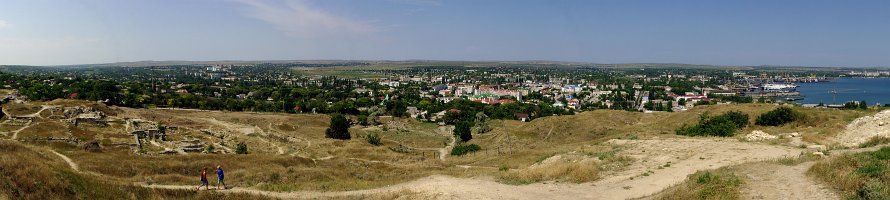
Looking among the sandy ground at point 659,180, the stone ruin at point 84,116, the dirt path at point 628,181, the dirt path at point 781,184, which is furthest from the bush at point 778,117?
the stone ruin at point 84,116

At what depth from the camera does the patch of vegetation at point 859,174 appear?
13133 millimetres

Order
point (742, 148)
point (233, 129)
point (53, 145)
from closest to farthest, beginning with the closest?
point (742, 148), point (53, 145), point (233, 129)

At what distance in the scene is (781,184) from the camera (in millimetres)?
16250

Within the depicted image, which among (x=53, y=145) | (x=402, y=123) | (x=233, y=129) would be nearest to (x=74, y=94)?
(x=233, y=129)

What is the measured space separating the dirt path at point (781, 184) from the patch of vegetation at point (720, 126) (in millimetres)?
19301

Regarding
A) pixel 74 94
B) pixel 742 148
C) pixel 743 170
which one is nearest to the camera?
pixel 743 170

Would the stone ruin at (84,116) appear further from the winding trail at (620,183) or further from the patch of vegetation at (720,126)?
the patch of vegetation at (720,126)

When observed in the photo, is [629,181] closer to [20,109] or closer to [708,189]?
[708,189]

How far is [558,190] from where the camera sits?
64.1ft

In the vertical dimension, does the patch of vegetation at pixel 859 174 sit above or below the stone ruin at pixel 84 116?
above

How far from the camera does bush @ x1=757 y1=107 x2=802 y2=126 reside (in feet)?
142

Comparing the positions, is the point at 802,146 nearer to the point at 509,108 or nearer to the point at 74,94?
the point at 509,108

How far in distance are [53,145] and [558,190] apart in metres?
35.0

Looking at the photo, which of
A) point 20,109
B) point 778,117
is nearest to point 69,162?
point 20,109
